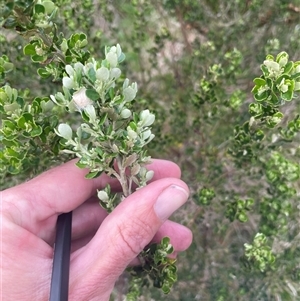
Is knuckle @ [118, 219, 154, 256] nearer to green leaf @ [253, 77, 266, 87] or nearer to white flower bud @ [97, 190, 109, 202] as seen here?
white flower bud @ [97, 190, 109, 202]

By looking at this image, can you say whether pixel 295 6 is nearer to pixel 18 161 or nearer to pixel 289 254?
pixel 289 254

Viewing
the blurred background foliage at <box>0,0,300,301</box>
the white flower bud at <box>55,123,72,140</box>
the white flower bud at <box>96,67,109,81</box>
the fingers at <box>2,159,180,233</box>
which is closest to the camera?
the white flower bud at <box>96,67,109,81</box>

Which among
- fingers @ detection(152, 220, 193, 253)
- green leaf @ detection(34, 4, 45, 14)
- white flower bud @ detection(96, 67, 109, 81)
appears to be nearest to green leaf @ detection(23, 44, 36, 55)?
green leaf @ detection(34, 4, 45, 14)

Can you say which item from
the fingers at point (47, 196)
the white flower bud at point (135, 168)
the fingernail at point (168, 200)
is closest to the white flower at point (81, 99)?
the white flower bud at point (135, 168)

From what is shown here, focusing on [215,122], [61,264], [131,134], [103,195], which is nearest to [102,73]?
[131,134]

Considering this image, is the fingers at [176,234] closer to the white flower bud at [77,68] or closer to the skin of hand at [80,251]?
the skin of hand at [80,251]
